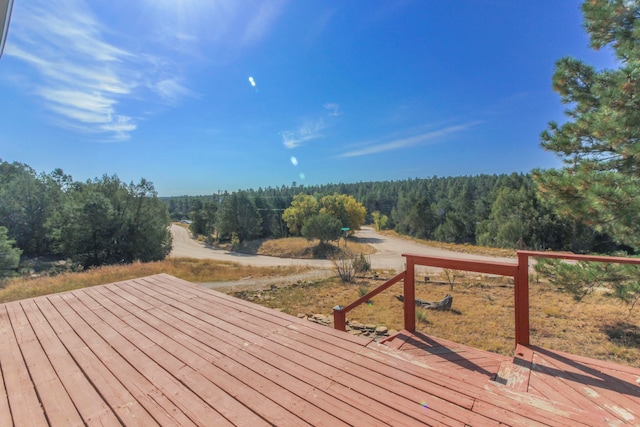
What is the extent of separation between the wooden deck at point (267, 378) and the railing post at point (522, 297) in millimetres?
161

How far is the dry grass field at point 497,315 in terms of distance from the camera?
372cm

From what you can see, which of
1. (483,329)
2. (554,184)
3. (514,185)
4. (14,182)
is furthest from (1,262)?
Answer: (514,185)

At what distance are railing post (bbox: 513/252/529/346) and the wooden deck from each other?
0.16 m

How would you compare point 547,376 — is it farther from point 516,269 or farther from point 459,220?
point 459,220

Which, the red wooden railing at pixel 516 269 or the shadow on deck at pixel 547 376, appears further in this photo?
the red wooden railing at pixel 516 269

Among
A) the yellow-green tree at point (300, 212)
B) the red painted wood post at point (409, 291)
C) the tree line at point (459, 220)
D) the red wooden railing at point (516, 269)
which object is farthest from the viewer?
the yellow-green tree at point (300, 212)

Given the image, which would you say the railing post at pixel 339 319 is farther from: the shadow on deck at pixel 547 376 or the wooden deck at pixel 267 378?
the shadow on deck at pixel 547 376

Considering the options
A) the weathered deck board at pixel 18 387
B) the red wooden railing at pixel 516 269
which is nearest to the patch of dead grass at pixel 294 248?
the red wooden railing at pixel 516 269

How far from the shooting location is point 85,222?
1662cm

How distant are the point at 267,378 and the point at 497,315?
5.02 meters

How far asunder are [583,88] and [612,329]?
3.77 meters

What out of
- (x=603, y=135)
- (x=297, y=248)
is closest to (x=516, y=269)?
(x=603, y=135)

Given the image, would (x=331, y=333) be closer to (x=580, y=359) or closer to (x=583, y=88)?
(x=580, y=359)

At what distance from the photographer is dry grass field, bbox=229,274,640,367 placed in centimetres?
372
